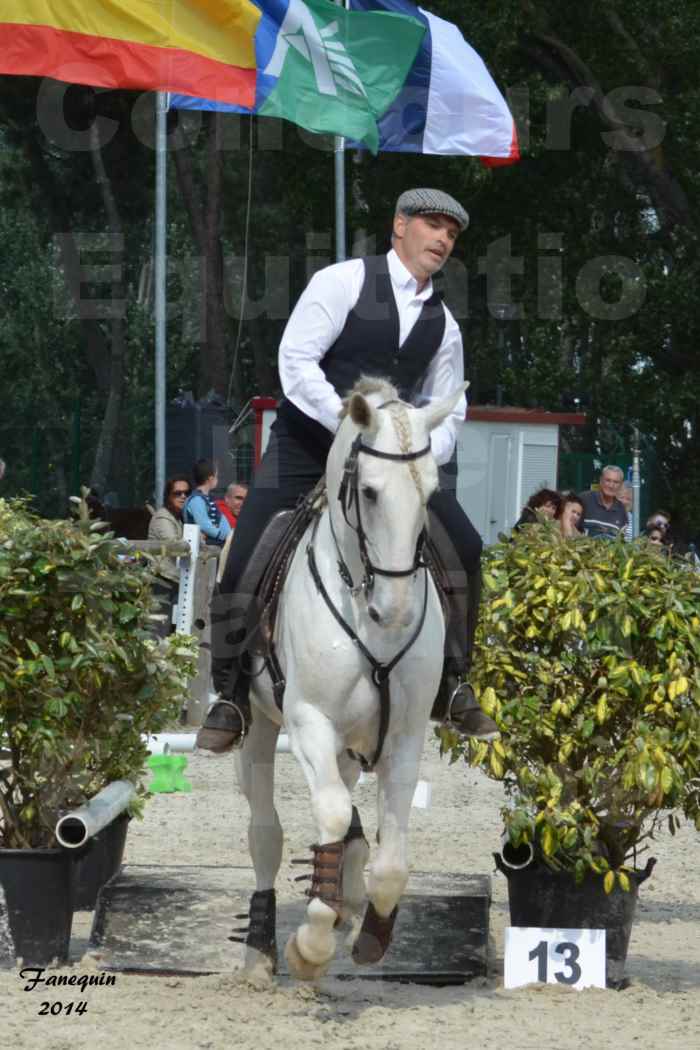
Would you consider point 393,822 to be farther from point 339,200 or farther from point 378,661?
point 339,200

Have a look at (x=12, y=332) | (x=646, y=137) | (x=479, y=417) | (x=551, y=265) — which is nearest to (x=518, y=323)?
(x=551, y=265)

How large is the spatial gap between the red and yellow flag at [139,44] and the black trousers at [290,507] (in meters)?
11.6

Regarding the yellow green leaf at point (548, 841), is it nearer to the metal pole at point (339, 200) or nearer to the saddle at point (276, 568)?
the saddle at point (276, 568)

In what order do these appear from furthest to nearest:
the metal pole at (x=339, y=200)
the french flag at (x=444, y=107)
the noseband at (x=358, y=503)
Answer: the metal pole at (x=339, y=200) → the french flag at (x=444, y=107) → the noseband at (x=358, y=503)

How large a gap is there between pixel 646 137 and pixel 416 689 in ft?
84.1

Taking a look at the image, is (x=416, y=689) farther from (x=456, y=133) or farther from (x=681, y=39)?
(x=681, y=39)

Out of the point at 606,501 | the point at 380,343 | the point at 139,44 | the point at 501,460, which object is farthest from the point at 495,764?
the point at 501,460

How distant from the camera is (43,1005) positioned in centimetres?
570

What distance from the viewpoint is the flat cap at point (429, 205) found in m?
6.09

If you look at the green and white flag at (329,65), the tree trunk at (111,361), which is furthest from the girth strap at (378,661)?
the tree trunk at (111,361)

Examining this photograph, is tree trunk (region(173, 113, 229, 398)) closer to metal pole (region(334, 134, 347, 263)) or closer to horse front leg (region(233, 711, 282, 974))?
metal pole (region(334, 134, 347, 263))

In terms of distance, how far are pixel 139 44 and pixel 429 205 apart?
1217 cm

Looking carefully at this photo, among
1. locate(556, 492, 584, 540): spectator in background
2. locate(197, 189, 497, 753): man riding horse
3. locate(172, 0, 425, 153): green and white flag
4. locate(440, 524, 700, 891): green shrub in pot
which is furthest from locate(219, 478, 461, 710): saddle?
locate(172, 0, 425, 153): green and white flag

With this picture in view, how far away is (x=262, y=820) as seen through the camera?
6.62m
